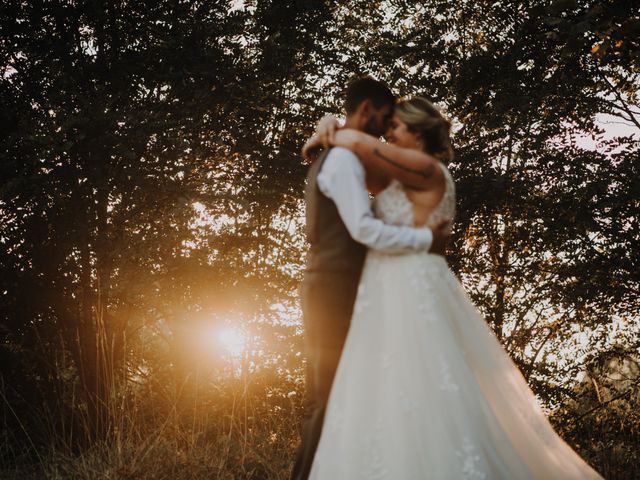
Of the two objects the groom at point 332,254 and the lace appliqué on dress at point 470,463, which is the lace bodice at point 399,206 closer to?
the groom at point 332,254

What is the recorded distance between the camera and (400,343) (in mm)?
2855

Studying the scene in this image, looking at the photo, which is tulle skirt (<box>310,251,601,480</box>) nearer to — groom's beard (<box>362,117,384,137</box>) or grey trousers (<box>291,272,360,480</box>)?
grey trousers (<box>291,272,360,480</box>)

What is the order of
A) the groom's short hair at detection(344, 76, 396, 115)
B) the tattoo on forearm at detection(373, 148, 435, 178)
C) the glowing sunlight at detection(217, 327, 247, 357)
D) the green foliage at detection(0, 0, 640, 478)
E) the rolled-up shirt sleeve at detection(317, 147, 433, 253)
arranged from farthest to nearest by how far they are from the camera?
the glowing sunlight at detection(217, 327, 247, 357)
the green foliage at detection(0, 0, 640, 478)
the groom's short hair at detection(344, 76, 396, 115)
the tattoo on forearm at detection(373, 148, 435, 178)
the rolled-up shirt sleeve at detection(317, 147, 433, 253)

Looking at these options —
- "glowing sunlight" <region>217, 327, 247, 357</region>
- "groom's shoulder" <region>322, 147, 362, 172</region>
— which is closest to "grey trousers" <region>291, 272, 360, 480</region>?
"groom's shoulder" <region>322, 147, 362, 172</region>

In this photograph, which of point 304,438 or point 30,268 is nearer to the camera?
point 304,438

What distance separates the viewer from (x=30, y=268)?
685 cm

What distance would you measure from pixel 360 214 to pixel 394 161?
1.05 ft

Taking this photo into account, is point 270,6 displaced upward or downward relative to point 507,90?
upward

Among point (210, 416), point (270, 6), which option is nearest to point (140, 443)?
point (210, 416)

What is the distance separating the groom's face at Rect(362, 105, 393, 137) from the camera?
11.6ft

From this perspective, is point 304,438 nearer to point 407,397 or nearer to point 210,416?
point 407,397

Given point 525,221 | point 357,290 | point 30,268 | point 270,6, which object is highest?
point 270,6

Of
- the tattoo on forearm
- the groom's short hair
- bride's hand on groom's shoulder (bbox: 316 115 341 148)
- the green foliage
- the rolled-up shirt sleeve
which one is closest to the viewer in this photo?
the rolled-up shirt sleeve

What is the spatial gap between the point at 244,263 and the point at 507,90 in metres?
3.17
